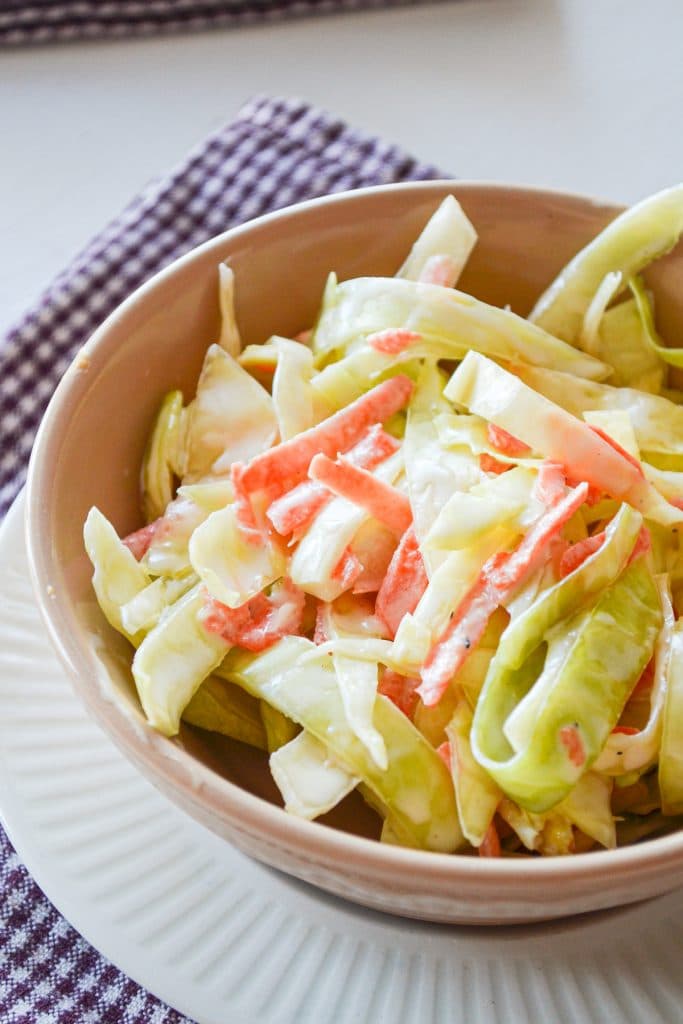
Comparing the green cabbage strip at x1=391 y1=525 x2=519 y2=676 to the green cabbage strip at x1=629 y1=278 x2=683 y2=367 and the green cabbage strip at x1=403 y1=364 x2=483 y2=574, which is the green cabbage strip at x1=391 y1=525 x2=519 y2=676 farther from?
the green cabbage strip at x1=629 y1=278 x2=683 y2=367

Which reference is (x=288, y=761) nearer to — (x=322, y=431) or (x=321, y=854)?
(x=321, y=854)

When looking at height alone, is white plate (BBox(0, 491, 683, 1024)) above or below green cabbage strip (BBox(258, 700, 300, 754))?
below

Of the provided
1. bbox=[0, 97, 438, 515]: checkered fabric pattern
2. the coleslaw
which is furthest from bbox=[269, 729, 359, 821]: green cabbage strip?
bbox=[0, 97, 438, 515]: checkered fabric pattern

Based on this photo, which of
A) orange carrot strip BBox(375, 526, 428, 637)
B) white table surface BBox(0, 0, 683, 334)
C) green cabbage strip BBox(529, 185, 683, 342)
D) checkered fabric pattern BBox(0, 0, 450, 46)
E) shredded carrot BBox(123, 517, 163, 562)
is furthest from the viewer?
checkered fabric pattern BBox(0, 0, 450, 46)

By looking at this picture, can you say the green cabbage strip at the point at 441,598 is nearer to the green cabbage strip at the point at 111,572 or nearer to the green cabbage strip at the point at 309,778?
the green cabbage strip at the point at 309,778

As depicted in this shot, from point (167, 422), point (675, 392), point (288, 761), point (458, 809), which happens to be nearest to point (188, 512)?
point (167, 422)

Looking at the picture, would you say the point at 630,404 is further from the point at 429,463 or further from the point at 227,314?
the point at 227,314
